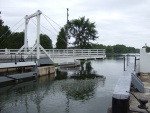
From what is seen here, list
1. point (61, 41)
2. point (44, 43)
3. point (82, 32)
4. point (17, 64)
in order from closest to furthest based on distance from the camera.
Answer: point (17, 64), point (61, 41), point (82, 32), point (44, 43)

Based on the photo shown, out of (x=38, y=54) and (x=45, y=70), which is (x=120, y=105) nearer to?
(x=45, y=70)

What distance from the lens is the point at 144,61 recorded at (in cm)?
1708

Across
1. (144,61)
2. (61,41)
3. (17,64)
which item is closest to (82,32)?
(61,41)

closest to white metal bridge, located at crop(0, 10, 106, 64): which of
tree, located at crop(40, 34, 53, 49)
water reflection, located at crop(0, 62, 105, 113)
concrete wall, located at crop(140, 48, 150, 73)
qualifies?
water reflection, located at crop(0, 62, 105, 113)

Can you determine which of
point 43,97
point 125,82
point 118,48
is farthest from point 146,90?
point 118,48

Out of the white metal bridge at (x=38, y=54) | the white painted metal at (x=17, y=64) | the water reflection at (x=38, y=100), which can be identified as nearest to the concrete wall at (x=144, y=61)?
the water reflection at (x=38, y=100)

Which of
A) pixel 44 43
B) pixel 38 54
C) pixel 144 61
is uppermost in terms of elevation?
pixel 44 43

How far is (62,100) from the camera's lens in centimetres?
1510

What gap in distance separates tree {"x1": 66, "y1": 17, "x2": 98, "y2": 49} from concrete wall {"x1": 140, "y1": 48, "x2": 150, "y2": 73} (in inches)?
1996

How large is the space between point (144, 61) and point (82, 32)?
5362 centimetres

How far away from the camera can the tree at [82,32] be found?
6867cm

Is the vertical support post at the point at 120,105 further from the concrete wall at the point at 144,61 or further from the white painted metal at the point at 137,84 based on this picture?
the concrete wall at the point at 144,61

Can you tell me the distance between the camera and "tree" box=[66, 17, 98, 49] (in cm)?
6867

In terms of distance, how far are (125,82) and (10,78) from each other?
53.5ft
